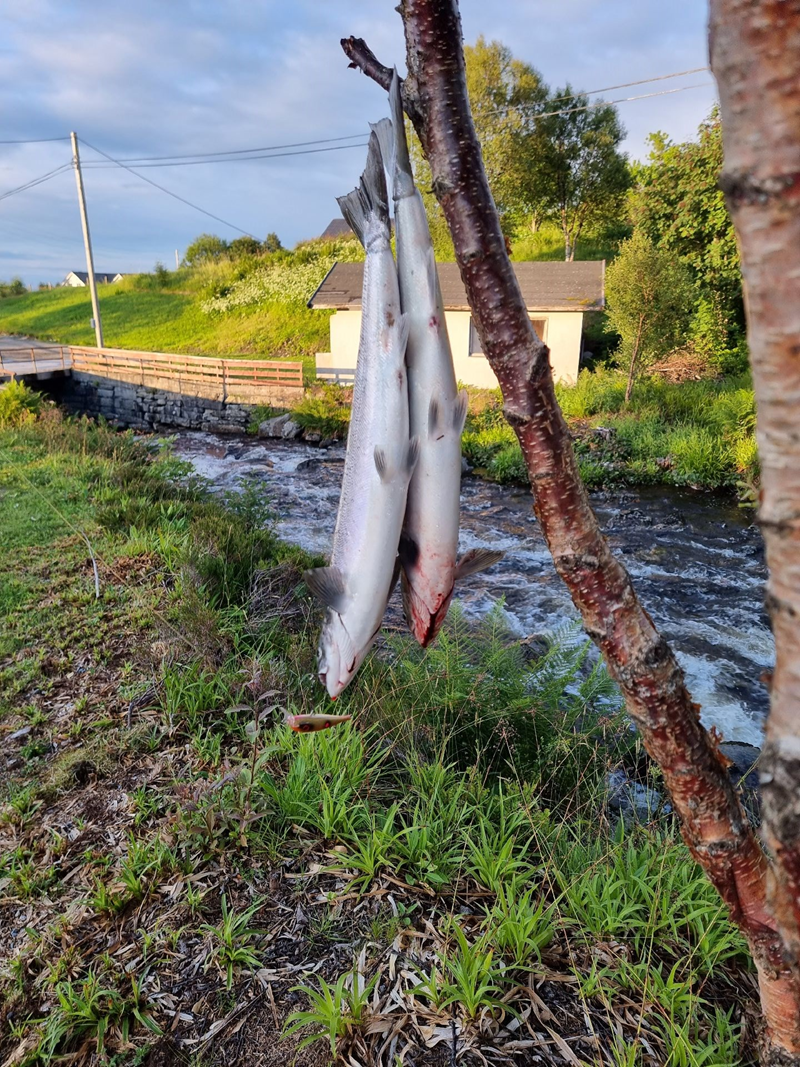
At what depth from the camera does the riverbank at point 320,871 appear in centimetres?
242

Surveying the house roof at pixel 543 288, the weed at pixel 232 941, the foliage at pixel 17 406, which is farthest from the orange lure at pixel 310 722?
the house roof at pixel 543 288

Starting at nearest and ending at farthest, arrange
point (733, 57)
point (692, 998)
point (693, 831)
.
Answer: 1. point (733, 57)
2. point (693, 831)
3. point (692, 998)

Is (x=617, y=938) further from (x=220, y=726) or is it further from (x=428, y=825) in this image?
(x=220, y=726)

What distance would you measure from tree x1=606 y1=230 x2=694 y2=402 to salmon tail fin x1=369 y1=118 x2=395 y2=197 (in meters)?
15.8

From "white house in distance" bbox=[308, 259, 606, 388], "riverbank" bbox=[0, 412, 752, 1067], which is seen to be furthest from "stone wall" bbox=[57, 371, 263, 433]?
"riverbank" bbox=[0, 412, 752, 1067]

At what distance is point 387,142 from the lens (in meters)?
1.45

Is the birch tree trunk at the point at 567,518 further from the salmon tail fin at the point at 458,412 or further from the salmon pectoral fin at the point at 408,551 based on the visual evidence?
the salmon pectoral fin at the point at 408,551

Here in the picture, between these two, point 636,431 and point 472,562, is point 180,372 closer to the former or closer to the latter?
point 636,431

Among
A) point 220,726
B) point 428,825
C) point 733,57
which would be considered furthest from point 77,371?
point 733,57

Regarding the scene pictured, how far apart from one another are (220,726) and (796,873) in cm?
388

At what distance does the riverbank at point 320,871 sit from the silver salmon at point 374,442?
176 cm

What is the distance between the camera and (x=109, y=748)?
4.05m

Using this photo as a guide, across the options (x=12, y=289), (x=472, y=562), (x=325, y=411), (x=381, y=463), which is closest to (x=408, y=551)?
(x=472, y=562)

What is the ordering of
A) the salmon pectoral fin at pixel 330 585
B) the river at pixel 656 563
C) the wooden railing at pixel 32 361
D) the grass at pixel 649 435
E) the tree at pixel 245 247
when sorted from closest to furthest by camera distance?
the salmon pectoral fin at pixel 330 585 → the river at pixel 656 563 → the grass at pixel 649 435 → the wooden railing at pixel 32 361 → the tree at pixel 245 247
